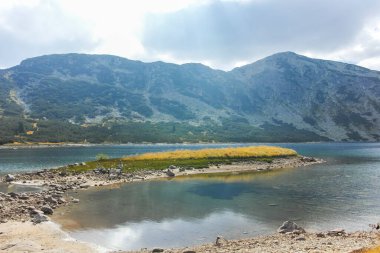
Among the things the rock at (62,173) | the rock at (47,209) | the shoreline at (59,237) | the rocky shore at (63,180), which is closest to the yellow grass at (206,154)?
the rocky shore at (63,180)

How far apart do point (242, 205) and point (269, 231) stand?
13460mm

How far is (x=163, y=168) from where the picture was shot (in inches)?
3563

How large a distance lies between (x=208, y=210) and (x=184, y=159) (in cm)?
5923

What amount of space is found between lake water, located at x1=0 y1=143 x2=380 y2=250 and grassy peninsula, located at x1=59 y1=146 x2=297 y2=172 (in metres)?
21.8

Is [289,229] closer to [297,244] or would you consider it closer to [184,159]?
[297,244]

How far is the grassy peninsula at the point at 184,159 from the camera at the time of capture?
90.1 metres

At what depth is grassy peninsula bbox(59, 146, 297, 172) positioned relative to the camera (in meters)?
90.1

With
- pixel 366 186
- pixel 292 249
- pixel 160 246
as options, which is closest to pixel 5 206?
pixel 160 246

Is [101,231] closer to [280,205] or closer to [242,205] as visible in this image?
[242,205]

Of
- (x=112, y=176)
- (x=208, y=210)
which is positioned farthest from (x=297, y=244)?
(x=112, y=176)

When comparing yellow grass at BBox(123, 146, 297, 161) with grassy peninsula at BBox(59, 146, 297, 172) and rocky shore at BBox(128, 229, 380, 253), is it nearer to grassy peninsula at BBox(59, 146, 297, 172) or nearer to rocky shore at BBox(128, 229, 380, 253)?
grassy peninsula at BBox(59, 146, 297, 172)

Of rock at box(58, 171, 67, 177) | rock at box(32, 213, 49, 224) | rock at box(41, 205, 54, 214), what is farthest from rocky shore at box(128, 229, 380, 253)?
rock at box(58, 171, 67, 177)

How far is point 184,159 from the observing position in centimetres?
10444

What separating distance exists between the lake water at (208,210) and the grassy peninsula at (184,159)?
21.8 m
